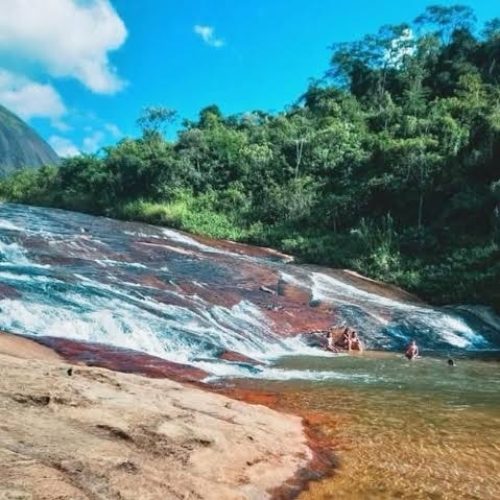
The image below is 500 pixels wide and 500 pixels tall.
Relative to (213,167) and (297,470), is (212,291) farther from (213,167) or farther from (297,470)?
(213,167)

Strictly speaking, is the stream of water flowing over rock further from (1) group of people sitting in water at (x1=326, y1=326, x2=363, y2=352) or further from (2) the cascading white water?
(1) group of people sitting in water at (x1=326, y1=326, x2=363, y2=352)

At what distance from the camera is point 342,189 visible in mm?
41969

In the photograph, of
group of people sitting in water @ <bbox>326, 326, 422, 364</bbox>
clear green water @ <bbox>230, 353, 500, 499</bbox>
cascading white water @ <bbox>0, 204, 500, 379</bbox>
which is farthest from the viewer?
group of people sitting in water @ <bbox>326, 326, 422, 364</bbox>

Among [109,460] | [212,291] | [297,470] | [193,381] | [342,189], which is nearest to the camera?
[109,460]

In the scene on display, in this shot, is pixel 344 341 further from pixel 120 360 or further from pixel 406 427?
pixel 406 427

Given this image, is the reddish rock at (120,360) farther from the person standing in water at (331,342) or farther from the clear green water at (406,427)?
the person standing in water at (331,342)

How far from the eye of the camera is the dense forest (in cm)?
3147

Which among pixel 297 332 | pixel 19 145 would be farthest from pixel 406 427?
pixel 19 145

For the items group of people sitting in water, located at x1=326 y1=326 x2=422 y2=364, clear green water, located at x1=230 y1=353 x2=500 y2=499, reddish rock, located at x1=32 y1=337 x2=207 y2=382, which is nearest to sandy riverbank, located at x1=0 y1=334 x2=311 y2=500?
clear green water, located at x1=230 y1=353 x2=500 y2=499

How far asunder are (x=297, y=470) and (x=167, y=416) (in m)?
1.56

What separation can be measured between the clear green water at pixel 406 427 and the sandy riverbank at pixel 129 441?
74 cm

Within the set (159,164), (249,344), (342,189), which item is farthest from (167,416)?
(159,164)

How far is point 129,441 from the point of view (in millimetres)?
6578

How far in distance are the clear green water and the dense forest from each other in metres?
12.0
